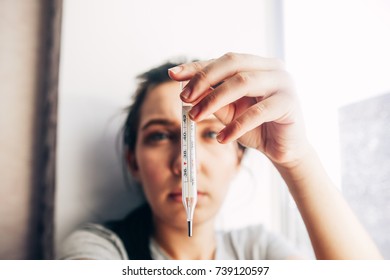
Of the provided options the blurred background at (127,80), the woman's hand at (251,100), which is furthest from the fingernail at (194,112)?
the blurred background at (127,80)

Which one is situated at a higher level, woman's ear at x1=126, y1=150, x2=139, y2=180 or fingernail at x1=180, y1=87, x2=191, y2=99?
fingernail at x1=180, y1=87, x2=191, y2=99

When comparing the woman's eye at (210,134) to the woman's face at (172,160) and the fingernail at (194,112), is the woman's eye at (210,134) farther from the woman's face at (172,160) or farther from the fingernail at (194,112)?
the fingernail at (194,112)

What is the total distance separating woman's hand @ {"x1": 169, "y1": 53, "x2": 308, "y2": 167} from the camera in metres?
0.50

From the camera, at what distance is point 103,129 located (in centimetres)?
84

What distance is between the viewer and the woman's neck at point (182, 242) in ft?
2.50

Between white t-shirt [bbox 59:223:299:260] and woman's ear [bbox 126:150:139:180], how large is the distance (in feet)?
0.49

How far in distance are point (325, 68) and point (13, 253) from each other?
0.87m

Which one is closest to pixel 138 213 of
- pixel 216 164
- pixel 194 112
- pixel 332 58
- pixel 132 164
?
pixel 132 164

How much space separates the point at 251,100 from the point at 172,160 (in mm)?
233

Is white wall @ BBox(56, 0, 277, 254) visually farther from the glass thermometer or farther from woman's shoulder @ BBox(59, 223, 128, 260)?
the glass thermometer

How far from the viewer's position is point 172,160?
71 cm

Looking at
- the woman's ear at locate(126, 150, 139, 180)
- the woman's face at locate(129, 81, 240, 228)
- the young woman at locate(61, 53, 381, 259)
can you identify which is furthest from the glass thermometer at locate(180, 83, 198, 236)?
the woman's ear at locate(126, 150, 139, 180)
